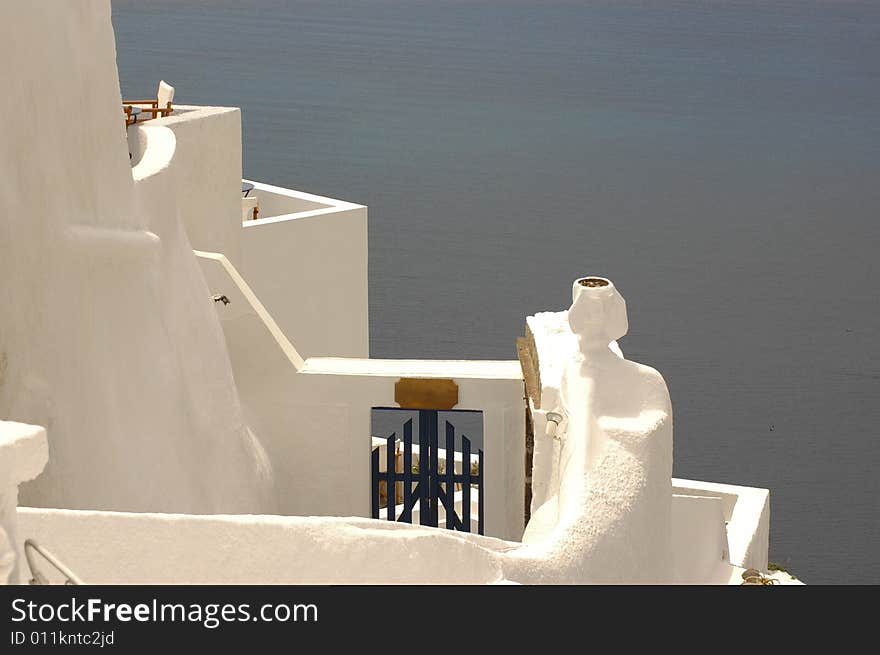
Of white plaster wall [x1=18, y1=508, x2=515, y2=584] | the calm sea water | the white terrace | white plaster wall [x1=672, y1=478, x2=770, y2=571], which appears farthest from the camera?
the calm sea water

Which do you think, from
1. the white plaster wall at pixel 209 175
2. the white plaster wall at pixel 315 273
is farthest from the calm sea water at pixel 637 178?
the white plaster wall at pixel 209 175

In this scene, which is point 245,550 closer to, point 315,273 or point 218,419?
point 218,419

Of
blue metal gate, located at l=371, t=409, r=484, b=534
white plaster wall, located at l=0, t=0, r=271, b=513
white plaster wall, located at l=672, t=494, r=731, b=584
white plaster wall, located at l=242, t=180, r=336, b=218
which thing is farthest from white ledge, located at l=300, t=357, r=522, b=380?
white plaster wall, located at l=242, t=180, r=336, b=218

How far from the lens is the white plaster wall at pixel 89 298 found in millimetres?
9938

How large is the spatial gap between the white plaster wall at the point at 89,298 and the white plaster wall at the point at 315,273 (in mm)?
7666

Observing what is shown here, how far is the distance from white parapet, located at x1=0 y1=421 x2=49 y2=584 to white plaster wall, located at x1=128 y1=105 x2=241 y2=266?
404 inches

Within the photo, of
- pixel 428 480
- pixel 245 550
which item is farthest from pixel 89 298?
pixel 428 480

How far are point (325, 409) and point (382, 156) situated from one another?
56013mm

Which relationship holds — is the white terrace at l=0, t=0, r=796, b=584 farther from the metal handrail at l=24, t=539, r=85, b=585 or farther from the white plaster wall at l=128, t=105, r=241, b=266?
the white plaster wall at l=128, t=105, r=241, b=266

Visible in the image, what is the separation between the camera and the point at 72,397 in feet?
33.9

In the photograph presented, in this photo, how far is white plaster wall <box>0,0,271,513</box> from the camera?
994 centimetres

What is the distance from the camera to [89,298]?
420 inches

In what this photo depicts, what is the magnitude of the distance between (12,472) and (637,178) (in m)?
59.8
